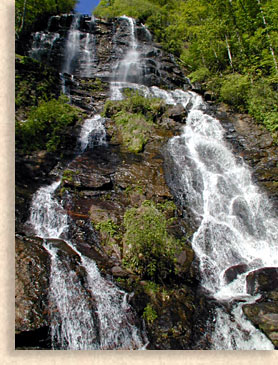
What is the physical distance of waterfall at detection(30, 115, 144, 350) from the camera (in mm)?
2517

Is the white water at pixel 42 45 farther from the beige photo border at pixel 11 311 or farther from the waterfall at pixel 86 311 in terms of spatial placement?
the waterfall at pixel 86 311

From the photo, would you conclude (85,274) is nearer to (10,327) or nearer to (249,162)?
(10,327)

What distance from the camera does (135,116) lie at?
7.20 m

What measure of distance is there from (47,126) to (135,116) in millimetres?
2830

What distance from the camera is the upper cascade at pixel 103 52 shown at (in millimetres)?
10445

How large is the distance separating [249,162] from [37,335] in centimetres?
588

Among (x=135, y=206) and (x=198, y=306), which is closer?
Result: (x=198, y=306)

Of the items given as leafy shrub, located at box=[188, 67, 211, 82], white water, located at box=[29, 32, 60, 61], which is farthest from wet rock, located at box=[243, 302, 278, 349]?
white water, located at box=[29, 32, 60, 61]

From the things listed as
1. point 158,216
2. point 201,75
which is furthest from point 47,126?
point 201,75

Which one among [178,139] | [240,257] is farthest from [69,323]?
[178,139]

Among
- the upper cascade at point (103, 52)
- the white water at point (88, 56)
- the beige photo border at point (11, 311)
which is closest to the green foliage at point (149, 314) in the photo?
the beige photo border at point (11, 311)

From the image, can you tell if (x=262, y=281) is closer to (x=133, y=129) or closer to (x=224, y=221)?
(x=224, y=221)

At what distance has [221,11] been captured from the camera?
1034 cm

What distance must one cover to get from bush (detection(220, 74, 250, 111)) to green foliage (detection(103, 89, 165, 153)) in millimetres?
2455
